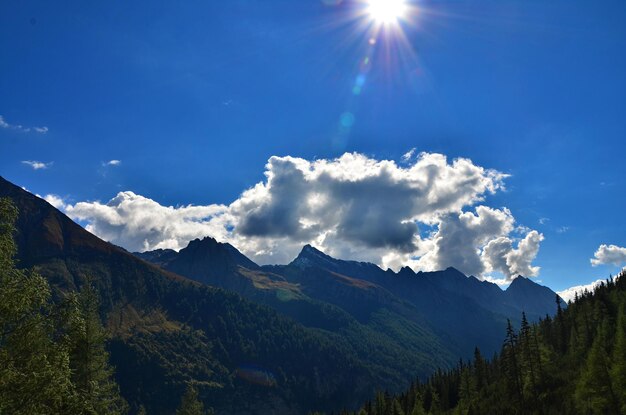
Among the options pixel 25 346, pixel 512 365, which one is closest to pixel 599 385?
pixel 512 365

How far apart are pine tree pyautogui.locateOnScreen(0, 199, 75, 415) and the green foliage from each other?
246ft

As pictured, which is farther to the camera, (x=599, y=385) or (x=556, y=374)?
(x=556, y=374)

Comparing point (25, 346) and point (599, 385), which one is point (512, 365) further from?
point (25, 346)

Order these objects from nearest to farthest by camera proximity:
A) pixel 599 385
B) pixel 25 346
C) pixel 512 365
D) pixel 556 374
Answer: pixel 25 346 → pixel 599 385 → pixel 512 365 → pixel 556 374

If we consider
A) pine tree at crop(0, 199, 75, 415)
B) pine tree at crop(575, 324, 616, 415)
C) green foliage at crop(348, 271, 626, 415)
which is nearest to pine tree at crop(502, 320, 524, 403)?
green foliage at crop(348, 271, 626, 415)

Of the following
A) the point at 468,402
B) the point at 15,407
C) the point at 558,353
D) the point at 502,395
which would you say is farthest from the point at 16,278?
the point at 558,353

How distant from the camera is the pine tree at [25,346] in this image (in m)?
14.0

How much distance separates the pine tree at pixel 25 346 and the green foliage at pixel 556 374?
74995 millimetres

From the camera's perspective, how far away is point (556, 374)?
111438 millimetres

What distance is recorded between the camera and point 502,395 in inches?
4488

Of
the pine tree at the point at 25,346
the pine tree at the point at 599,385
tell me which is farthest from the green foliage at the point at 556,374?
the pine tree at the point at 25,346

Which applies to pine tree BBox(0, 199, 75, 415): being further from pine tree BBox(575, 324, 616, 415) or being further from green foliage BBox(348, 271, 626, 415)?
pine tree BBox(575, 324, 616, 415)

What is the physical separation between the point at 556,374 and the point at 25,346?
410ft

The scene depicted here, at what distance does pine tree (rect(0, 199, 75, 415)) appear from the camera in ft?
45.9
